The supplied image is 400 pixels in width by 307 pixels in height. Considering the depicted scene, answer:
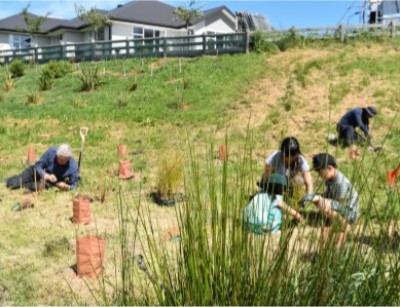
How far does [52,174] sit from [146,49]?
43.0ft

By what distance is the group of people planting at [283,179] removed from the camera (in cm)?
179

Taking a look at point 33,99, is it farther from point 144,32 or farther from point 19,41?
point 19,41

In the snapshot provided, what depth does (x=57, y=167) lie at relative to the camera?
7.05m

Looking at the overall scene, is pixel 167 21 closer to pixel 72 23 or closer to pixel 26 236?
pixel 72 23

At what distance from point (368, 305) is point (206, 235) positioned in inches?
21.9

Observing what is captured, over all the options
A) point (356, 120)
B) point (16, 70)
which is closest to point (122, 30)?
point (16, 70)

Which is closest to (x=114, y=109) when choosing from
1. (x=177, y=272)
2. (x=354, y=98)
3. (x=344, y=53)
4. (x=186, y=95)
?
(x=186, y=95)

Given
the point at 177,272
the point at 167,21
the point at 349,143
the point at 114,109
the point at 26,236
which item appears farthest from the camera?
the point at 167,21

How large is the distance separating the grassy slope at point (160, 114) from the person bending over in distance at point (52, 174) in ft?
0.67

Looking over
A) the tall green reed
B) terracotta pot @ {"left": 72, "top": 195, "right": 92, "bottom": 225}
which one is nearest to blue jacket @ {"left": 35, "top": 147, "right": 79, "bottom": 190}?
terracotta pot @ {"left": 72, "top": 195, "right": 92, "bottom": 225}

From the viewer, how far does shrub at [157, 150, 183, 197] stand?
6.30 metres

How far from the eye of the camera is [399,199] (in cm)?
194

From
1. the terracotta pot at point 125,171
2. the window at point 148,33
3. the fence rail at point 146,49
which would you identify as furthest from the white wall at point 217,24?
the terracotta pot at point 125,171

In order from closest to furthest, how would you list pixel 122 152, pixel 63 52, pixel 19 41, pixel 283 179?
pixel 283 179 → pixel 122 152 → pixel 63 52 → pixel 19 41
